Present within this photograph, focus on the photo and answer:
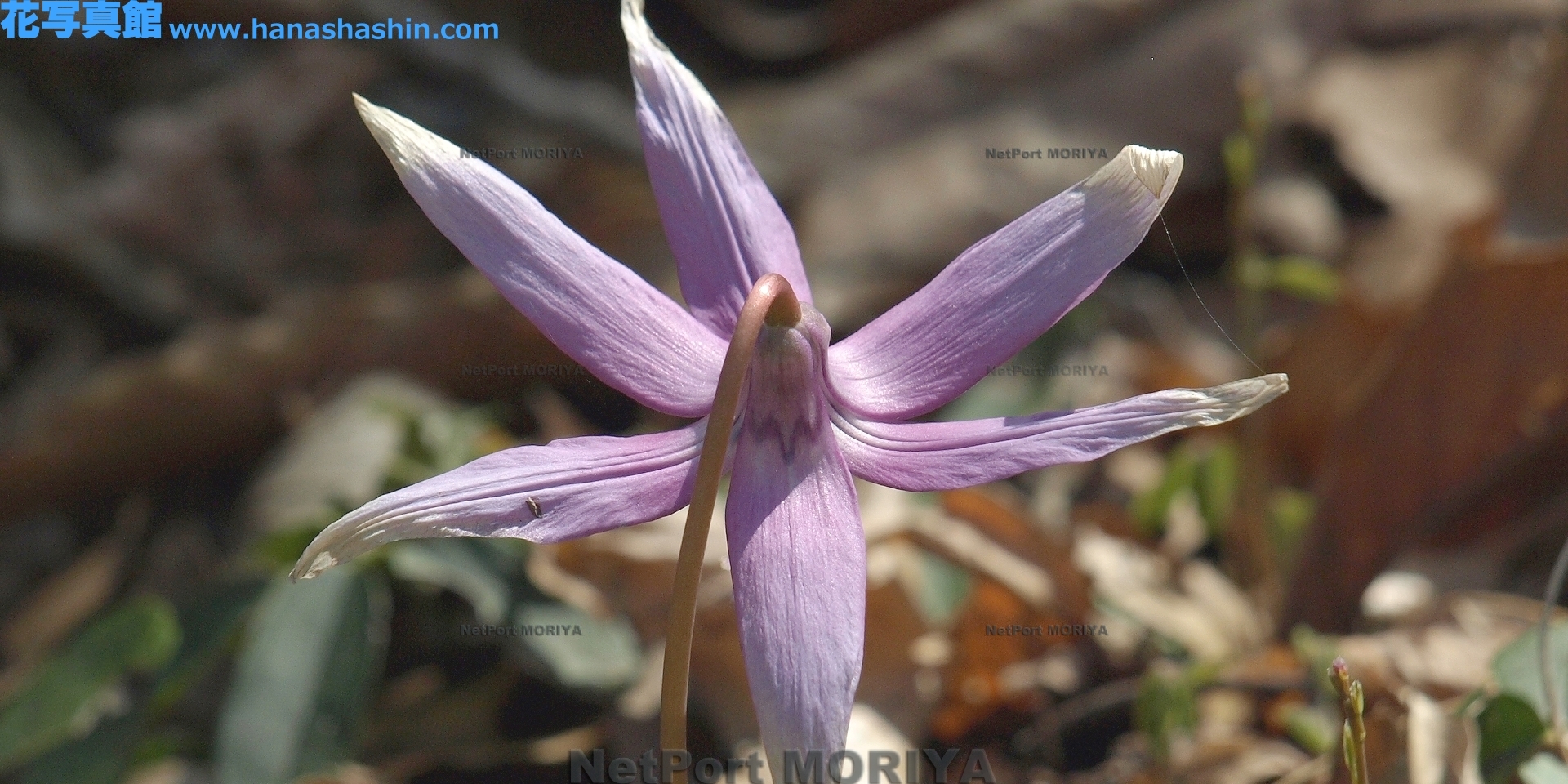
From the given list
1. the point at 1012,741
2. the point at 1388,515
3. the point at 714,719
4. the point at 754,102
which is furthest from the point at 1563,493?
the point at 754,102

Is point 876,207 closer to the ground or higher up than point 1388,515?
higher up

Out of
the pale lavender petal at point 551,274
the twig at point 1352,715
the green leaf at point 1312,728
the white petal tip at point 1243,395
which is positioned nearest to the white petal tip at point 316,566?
the pale lavender petal at point 551,274

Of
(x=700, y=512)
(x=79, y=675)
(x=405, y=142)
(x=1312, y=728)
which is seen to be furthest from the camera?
(x=79, y=675)

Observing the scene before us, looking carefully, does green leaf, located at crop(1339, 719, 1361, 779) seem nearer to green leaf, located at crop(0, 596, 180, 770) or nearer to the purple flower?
the purple flower

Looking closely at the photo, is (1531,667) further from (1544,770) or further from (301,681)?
(301,681)

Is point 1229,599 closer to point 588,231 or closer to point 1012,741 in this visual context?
point 1012,741

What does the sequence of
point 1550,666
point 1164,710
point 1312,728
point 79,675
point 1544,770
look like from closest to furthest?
point 1544,770 → point 1550,666 → point 1164,710 → point 1312,728 → point 79,675

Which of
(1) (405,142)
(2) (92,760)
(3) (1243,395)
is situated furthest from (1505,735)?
(2) (92,760)
